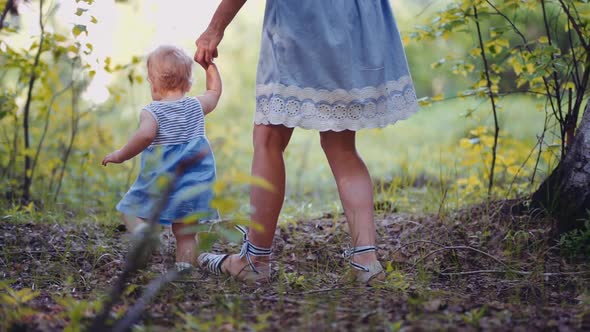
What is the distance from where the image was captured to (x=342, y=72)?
240 cm

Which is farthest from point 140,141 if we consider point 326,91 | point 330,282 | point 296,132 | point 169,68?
point 296,132

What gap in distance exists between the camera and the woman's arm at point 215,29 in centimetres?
248

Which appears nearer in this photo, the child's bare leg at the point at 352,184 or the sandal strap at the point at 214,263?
the child's bare leg at the point at 352,184

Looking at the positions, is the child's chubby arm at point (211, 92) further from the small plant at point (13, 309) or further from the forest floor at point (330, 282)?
the small plant at point (13, 309)

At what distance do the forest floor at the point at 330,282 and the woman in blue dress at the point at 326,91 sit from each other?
177mm

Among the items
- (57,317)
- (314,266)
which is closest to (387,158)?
(314,266)

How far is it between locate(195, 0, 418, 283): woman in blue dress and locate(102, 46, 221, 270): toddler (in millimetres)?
314

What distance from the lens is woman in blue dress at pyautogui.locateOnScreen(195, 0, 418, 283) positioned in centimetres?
238

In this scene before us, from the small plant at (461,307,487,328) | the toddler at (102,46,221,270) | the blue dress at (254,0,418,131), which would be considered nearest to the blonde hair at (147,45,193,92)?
the toddler at (102,46,221,270)

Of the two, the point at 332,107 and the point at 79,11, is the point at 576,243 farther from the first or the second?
the point at 79,11

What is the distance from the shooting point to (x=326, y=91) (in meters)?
2.40

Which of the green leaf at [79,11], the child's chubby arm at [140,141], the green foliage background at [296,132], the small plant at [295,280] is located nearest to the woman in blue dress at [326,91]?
the small plant at [295,280]

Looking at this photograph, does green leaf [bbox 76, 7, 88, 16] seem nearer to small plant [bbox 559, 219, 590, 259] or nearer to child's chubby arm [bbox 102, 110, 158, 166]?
child's chubby arm [bbox 102, 110, 158, 166]

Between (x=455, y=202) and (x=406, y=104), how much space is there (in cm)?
124
